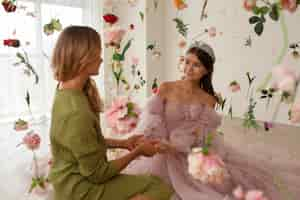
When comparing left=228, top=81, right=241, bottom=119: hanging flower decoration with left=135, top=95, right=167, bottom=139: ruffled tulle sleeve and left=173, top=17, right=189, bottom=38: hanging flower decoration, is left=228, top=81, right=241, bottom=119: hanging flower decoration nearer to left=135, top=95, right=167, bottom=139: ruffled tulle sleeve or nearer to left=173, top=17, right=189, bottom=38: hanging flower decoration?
left=173, top=17, right=189, bottom=38: hanging flower decoration

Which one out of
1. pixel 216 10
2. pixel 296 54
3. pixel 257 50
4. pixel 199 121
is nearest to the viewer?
pixel 199 121

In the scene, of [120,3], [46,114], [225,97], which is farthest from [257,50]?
[46,114]

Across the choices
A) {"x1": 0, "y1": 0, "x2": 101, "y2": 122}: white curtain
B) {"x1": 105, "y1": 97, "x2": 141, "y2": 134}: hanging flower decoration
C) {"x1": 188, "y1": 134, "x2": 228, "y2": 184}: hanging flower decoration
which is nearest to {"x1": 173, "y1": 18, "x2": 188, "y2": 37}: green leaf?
{"x1": 0, "y1": 0, "x2": 101, "y2": 122}: white curtain

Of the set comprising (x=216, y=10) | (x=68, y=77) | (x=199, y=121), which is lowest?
(x=199, y=121)

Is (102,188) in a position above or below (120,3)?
below

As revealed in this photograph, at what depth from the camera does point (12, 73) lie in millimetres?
3094

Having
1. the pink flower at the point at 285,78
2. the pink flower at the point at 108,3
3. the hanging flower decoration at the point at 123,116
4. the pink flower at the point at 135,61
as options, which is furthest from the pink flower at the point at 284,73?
the pink flower at the point at 108,3

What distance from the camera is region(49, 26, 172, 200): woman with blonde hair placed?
101 cm

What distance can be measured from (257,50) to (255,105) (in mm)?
505

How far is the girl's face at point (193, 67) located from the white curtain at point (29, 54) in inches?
75.0

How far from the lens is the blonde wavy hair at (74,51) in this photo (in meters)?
1.09

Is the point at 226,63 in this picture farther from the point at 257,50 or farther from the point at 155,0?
the point at 155,0

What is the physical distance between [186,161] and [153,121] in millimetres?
288

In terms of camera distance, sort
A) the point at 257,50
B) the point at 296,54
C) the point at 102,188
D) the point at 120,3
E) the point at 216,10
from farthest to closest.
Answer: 1. the point at 120,3
2. the point at 216,10
3. the point at 257,50
4. the point at 296,54
5. the point at 102,188
